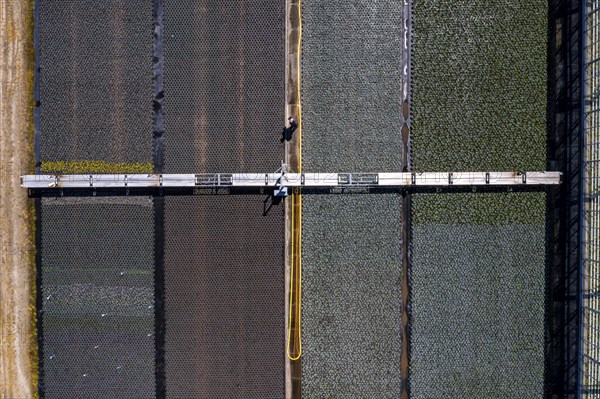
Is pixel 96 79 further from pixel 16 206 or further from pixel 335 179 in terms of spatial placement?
pixel 335 179

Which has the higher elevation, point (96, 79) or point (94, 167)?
point (96, 79)

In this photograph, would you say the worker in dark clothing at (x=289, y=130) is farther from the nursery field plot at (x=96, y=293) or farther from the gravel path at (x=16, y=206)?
the gravel path at (x=16, y=206)

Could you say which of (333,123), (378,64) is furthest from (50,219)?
(378,64)

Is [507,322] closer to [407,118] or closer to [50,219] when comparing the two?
[407,118]

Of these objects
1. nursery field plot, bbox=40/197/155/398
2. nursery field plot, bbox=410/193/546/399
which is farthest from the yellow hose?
nursery field plot, bbox=40/197/155/398

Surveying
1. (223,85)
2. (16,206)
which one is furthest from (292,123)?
(16,206)

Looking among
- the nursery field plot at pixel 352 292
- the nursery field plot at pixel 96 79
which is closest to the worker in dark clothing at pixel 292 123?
the nursery field plot at pixel 352 292
